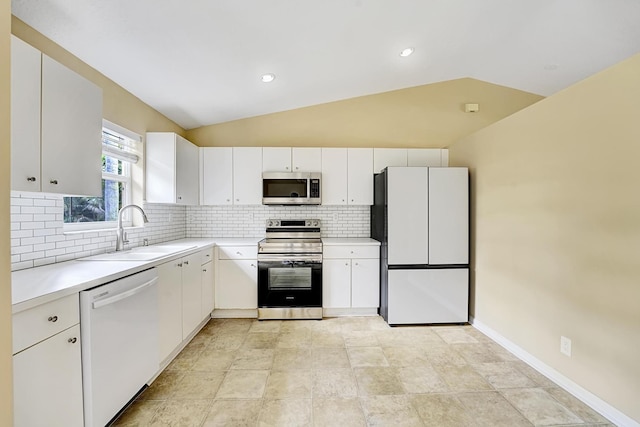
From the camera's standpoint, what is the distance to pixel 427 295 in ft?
10.3

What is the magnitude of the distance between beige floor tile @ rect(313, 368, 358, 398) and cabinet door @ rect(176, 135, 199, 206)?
2213 mm

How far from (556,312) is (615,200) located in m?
0.90

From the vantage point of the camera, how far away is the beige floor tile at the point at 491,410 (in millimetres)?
1738

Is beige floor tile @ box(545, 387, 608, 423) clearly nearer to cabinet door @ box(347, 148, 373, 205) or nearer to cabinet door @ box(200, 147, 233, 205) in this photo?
cabinet door @ box(347, 148, 373, 205)

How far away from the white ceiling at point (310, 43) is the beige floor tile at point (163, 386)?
2.43 metres

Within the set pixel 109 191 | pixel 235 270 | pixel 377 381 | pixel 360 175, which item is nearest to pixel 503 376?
pixel 377 381

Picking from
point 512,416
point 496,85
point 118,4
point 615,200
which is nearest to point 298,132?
point 118,4

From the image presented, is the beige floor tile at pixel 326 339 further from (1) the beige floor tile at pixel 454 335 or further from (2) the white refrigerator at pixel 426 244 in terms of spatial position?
(1) the beige floor tile at pixel 454 335

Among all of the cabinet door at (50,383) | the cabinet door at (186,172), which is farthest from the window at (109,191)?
the cabinet door at (50,383)

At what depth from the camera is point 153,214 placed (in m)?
3.12

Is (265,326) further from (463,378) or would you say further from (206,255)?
(463,378)

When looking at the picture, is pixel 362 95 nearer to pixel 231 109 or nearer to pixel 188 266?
pixel 231 109

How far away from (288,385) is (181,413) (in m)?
0.70

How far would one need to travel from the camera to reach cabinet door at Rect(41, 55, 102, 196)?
150cm
